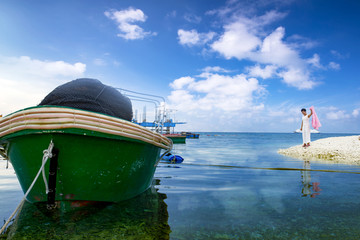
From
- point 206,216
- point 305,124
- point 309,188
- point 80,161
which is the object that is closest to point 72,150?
point 80,161

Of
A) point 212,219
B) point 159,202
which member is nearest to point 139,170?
point 159,202

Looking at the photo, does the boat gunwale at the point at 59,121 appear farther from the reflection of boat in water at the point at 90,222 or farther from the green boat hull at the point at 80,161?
the reflection of boat in water at the point at 90,222

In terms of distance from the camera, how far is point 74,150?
2510 mm

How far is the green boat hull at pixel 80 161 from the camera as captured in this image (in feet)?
8.09

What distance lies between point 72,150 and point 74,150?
0.02 metres

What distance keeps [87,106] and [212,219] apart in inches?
95.1

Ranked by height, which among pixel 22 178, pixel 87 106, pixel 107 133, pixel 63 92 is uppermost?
pixel 63 92

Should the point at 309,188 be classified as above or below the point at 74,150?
below

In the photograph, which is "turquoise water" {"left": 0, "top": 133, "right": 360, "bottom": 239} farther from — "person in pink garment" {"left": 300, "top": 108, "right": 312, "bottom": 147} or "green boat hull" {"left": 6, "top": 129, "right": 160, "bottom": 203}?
"person in pink garment" {"left": 300, "top": 108, "right": 312, "bottom": 147}

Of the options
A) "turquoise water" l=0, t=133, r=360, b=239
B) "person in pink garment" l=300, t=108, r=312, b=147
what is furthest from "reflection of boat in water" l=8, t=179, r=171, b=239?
"person in pink garment" l=300, t=108, r=312, b=147

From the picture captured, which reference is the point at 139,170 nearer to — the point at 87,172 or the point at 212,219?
the point at 87,172

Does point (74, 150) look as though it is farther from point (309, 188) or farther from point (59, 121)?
point (309, 188)

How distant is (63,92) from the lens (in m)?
3.53

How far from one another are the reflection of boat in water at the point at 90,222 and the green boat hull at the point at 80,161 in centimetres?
14
